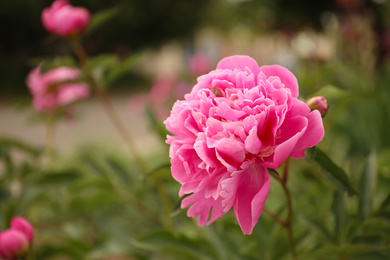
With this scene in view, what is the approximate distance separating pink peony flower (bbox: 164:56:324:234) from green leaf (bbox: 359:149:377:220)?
222 millimetres

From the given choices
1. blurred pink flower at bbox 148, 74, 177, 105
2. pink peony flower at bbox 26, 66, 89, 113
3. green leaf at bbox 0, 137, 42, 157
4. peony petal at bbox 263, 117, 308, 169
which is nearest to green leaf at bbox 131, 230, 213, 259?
peony petal at bbox 263, 117, 308, 169

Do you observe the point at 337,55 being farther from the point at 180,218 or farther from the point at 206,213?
the point at 206,213

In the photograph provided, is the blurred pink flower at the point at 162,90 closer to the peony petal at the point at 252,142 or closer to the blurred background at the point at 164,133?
the blurred background at the point at 164,133

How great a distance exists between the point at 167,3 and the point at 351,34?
687cm

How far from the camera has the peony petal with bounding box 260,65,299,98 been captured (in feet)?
A: 1.05

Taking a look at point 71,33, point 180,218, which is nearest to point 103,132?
A: point 180,218

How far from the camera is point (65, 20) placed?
2.07 ft

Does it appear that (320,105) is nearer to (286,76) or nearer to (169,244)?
(286,76)

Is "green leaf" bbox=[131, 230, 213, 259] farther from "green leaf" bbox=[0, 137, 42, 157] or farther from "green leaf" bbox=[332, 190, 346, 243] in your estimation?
"green leaf" bbox=[0, 137, 42, 157]

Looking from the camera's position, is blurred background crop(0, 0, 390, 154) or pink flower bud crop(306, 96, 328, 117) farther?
blurred background crop(0, 0, 390, 154)

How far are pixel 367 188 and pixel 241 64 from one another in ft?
0.83

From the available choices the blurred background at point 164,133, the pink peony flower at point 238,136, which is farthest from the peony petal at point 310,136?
the blurred background at point 164,133

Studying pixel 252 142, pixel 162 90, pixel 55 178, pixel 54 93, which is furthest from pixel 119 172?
pixel 162 90

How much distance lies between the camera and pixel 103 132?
3.86 meters
